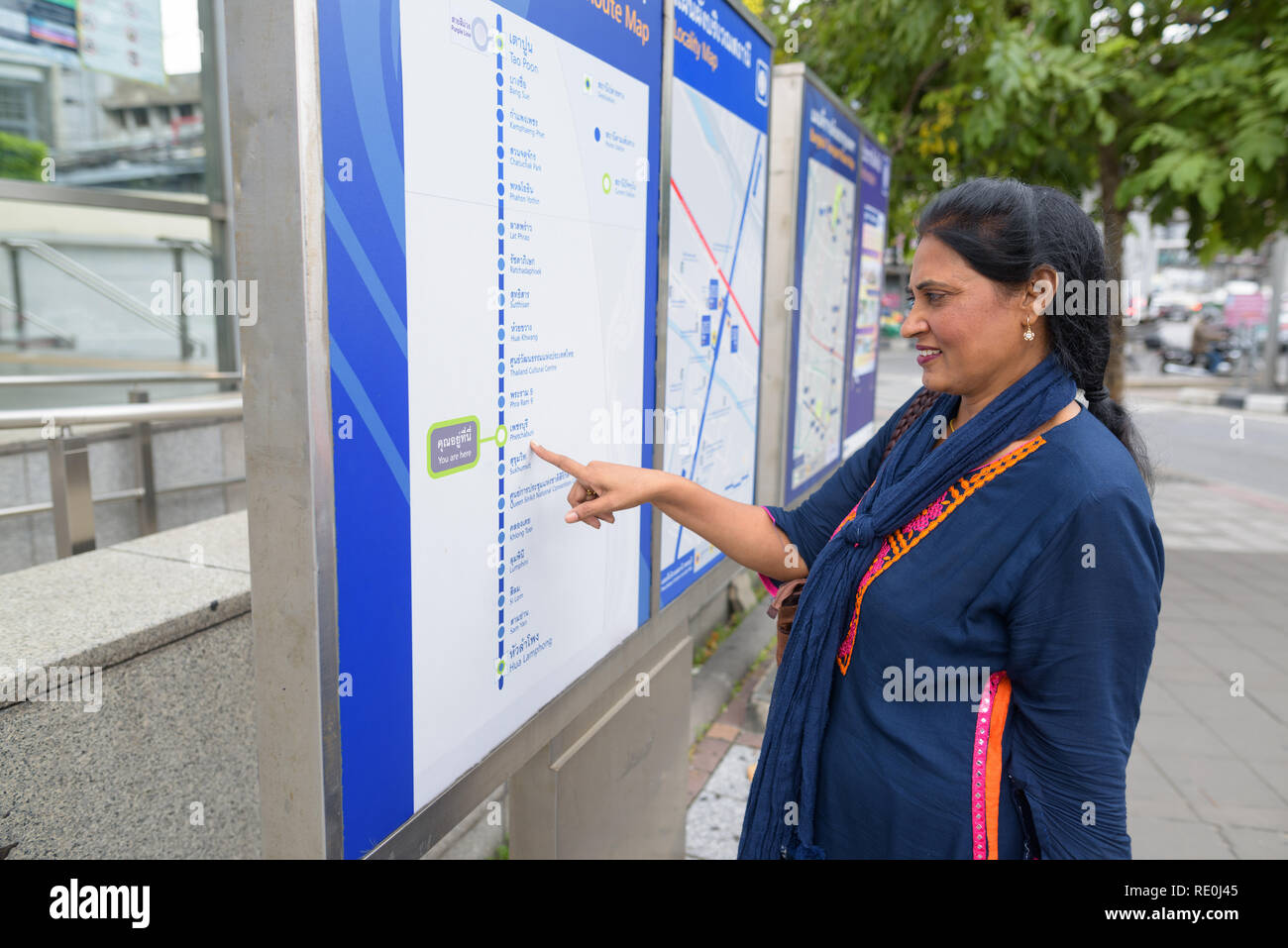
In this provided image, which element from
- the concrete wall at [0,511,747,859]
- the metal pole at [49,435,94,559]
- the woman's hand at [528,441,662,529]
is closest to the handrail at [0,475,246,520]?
the metal pole at [49,435,94,559]

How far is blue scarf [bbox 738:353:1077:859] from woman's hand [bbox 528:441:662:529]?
35 centimetres

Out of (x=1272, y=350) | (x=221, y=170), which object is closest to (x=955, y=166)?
(x=221, y=170)

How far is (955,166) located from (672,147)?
18.6ft

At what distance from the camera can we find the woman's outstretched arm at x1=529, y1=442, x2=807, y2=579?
1718 millimetres

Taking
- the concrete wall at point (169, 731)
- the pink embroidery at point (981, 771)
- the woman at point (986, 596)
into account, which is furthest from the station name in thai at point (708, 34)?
the pink embroidery at point (981, 771)

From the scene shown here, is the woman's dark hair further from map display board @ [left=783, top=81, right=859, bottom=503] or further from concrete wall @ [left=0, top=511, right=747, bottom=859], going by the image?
map display board @ [left=783, top=81, right=859, bottom=503]

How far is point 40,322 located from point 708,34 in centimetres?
460

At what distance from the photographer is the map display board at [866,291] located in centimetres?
480

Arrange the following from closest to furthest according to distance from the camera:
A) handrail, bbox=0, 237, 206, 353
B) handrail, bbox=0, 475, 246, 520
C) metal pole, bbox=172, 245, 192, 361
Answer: handrail, bbox=0, 475, 246, 520 → handrail, bbox=0, 237, 206, 353 → metal pole, bbox=172, 245, 192, 361

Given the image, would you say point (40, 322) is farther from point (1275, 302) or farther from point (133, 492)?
point (1275, 302)

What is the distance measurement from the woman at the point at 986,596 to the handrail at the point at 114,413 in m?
1.89

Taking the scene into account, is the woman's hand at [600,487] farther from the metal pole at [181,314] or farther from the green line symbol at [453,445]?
the metal pole at [181,314]

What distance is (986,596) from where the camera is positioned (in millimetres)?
1471
